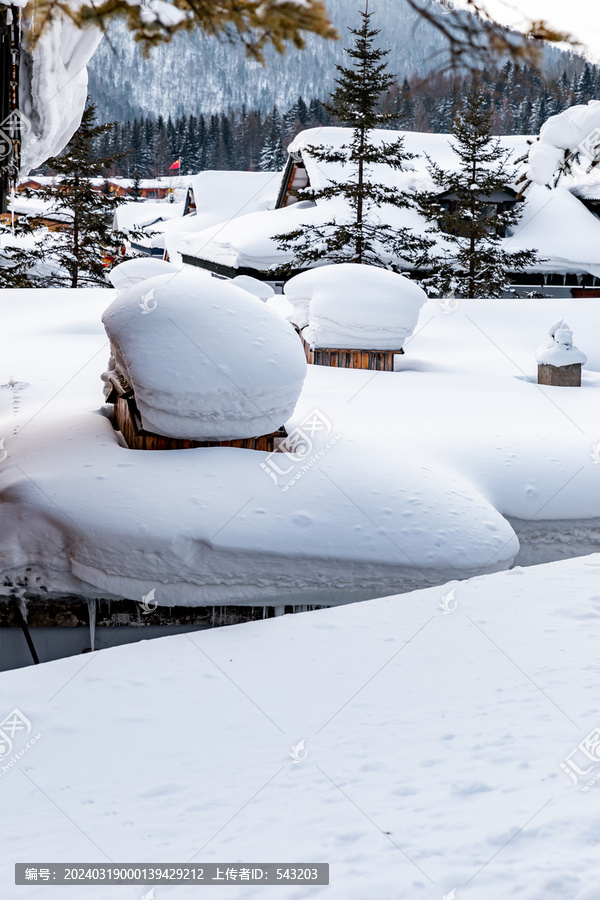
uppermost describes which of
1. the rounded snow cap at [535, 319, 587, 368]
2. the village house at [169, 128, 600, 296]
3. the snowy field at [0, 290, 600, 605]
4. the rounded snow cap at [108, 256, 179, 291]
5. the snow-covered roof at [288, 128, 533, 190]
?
the snow-covered roof at [288, 128, 533, 190]

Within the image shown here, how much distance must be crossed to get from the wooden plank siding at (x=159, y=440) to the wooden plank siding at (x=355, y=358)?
18.3 feet

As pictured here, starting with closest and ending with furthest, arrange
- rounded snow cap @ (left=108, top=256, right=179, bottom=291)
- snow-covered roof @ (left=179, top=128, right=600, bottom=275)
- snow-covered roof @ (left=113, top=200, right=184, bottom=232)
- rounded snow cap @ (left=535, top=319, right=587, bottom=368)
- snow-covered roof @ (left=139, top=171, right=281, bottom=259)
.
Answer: rounded snow cap @ (left=535, top=319, right=587, bottom=368) → rounded snow cap @ (left=108, top=256, right=179, bottom=291) → snow-covered roof @ (left=179, top=128, right=600, bottom=275) → snow-covered roof @ (left=139, top=171, right=281, bottom=259) → snow-covered roof @ (left=113, top=200, right=184, bottom=232)

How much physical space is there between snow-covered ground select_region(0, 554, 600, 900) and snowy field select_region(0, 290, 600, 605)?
1046 mm

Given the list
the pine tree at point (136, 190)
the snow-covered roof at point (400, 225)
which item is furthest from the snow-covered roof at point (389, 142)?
the pine tree at point (136, 190)

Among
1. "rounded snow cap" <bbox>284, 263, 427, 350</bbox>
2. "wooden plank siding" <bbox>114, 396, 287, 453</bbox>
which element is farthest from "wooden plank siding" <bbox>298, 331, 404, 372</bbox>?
"wooden plank siding" <bbox>114, 396, 287, 453</bbox>

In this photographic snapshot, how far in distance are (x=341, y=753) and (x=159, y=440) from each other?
12.9 feet

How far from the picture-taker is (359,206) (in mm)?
21359

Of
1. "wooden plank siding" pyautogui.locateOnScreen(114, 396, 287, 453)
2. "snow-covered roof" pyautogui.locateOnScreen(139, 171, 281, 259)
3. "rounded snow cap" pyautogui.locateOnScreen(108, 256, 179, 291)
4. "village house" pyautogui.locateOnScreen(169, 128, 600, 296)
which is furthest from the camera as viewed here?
"snow-covered roof" pyautogui.locateOnScreen(139, 171, 281, 259)

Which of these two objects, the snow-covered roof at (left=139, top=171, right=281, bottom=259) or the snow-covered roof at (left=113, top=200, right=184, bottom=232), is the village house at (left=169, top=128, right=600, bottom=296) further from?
the snow-covered roof at (left=113, top=200, right=184, bottom=232)

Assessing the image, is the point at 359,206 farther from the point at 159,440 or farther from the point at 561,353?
the point at 159,440

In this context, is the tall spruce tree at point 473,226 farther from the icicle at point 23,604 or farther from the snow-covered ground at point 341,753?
the snow-covered ground at point 341,753

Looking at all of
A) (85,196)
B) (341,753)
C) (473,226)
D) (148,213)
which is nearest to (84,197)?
(85,196)

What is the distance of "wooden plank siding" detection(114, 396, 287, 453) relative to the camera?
21.1 ft

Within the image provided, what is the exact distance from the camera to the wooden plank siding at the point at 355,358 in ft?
40.5
